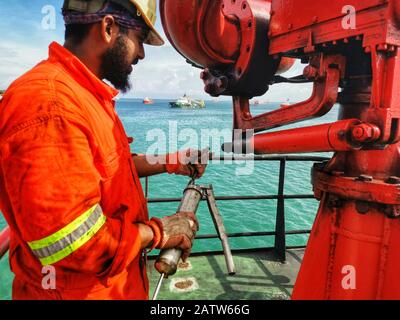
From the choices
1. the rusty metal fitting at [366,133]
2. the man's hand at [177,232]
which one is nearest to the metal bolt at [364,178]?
the rusty metal fitting at [366,133]

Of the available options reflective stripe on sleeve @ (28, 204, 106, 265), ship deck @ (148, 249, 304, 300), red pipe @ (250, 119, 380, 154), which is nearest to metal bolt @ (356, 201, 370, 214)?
red pipe @ (250, 119, 380, 154)

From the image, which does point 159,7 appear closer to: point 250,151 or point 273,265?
point 250,151

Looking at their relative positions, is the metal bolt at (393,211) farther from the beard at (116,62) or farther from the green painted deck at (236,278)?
the green painted deck at (236,278)

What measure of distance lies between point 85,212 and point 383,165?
1442mm

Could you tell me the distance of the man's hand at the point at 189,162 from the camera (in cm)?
190

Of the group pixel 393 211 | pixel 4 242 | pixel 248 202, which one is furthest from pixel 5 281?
pixel 248 202

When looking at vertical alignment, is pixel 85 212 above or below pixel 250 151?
below

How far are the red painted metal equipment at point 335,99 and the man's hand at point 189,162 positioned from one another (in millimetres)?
318

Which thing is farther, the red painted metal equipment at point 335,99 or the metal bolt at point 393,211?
the metal bolt at point 393,211

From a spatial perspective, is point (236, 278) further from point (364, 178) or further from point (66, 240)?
point (66, 240)

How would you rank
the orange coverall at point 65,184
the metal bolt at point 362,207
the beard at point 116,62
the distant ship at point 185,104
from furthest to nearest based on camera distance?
the distant ship at point 185,104, the metal bolt at point 362,207, the beard at point 116,62, the orange coverall at point 65,184

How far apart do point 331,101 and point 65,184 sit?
133cm

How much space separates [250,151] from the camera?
184 centimetres
